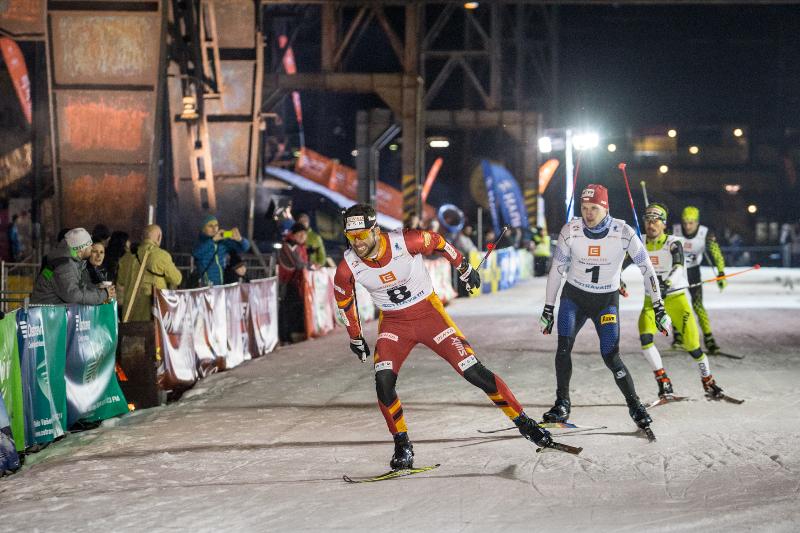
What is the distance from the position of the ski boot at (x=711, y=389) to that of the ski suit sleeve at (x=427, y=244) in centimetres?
386

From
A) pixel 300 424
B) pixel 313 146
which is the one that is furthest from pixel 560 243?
pixel 313 146

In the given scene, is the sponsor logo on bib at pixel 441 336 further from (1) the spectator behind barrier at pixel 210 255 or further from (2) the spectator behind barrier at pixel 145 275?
(1) the spectator behind barrier at pixel 210 255

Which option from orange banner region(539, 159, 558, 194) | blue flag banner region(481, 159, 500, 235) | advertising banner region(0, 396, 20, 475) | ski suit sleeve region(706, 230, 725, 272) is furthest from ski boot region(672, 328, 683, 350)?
orange banner region(539, 159, 558, 194)

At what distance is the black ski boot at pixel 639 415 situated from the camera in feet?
27.9

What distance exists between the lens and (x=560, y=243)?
361 inches

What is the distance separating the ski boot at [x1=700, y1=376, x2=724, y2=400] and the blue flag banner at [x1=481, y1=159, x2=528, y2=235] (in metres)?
25.5

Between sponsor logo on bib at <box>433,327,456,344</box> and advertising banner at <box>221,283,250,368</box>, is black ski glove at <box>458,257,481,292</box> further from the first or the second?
advertising banner at <box>221,283,250,368</box>

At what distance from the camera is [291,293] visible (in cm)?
1678

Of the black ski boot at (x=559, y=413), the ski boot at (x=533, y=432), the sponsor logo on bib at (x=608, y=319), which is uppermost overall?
the sponsor logo on bib at (x=608, y=319)

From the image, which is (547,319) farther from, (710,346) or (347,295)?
(710,346)

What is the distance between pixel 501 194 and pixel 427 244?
29.0m

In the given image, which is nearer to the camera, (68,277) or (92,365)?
(68,277)

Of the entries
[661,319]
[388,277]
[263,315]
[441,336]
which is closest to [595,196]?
[661,319]

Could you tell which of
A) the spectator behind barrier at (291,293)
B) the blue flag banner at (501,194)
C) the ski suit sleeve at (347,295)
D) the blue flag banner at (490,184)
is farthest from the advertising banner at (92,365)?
the blue flag banner at (490,184)
